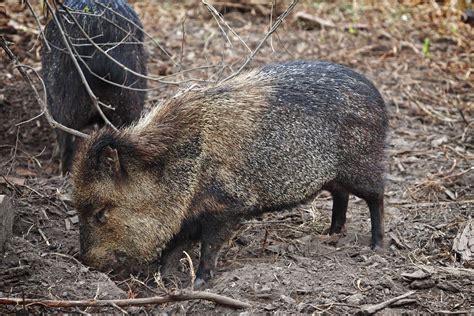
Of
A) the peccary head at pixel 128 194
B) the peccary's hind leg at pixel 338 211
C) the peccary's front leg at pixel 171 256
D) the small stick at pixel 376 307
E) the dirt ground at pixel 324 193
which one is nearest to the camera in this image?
the small stick at pixel 376 307

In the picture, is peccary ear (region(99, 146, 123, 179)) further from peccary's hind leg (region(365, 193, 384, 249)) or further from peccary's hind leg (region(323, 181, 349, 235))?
peccary's hind leg (region(365, 193, 384, 249))

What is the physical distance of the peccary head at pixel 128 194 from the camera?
4.98 meters

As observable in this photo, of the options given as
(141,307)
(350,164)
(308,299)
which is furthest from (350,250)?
(141,307)

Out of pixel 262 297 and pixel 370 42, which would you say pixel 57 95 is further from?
pixel 370 42

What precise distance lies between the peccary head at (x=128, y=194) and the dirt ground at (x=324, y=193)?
0.20 meters

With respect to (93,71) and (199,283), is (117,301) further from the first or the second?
(93,71)

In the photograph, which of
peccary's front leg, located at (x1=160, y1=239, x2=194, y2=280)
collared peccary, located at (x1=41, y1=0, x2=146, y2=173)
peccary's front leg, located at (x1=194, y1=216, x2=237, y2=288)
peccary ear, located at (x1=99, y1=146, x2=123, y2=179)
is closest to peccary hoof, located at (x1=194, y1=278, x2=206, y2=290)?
peccary's front leg, located at (x1=194, y1=216, x2=237, y2=288)

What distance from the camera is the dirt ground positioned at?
4.81 meters

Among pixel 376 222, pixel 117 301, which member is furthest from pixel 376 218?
pixel 117 301

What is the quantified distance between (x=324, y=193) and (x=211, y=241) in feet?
6.09

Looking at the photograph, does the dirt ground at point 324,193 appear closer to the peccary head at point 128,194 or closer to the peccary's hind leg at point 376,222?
→ the peccary's hind leg at point 376,222

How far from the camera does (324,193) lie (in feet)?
22.4

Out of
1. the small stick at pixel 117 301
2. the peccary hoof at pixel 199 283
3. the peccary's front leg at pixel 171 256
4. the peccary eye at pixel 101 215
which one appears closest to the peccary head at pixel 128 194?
the peccary eye at pixel 101 215

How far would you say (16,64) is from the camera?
526 cm
